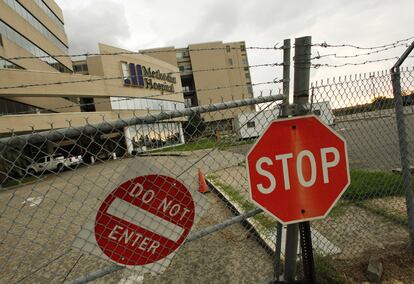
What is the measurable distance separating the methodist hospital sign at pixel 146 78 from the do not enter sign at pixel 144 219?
33.9 meters

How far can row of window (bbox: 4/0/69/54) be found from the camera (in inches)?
1082

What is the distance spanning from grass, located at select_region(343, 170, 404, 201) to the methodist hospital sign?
31581 mm

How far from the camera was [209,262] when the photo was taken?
3631 millimetres

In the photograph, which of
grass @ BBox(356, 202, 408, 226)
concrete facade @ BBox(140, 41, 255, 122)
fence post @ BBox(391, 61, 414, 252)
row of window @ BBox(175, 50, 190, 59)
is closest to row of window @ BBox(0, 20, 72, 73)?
grass @ BBox(356, 202, 408, 226)

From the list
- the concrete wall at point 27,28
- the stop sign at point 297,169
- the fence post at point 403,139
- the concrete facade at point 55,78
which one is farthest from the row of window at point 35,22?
the stop sign at point 297,169

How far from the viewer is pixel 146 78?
134 ft

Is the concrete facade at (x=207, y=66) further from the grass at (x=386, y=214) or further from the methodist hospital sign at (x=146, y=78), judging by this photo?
the grass at (x=386, y=214)

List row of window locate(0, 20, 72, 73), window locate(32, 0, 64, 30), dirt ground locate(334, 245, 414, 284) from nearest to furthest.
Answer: dirt ground locate(334, 245, 414, 284) → row of window locate(0, 20, 72, 73) → window locate(32, 0, 64, 30)

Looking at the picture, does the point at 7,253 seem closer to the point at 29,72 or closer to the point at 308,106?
the point at 308,106

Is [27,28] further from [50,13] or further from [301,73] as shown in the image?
[301,73]

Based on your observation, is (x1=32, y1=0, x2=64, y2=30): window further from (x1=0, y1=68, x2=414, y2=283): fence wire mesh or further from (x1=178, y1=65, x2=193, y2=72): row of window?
(x1=0, y1=68, x2=414, y2=283): fence wire mesh

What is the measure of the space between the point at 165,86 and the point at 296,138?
146ft

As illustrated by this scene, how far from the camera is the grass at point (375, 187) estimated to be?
16.1ft

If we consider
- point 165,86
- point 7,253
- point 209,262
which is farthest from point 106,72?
point 209,262
